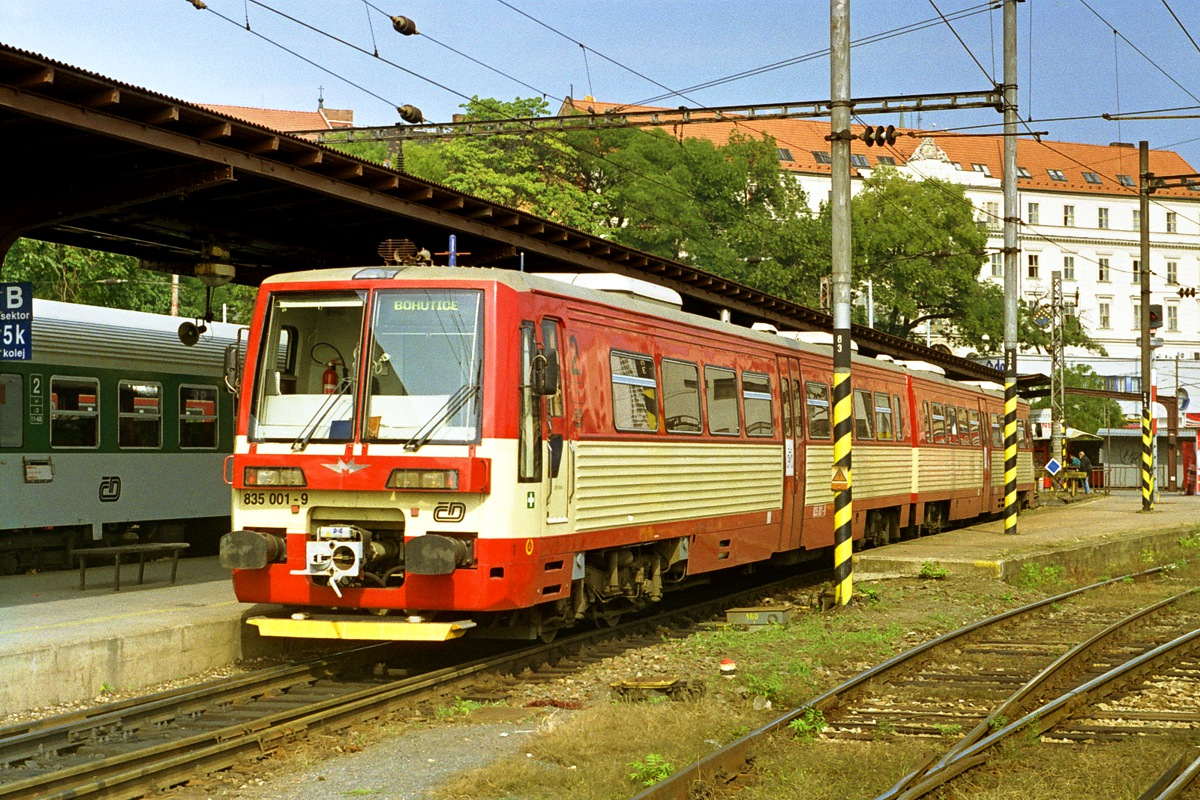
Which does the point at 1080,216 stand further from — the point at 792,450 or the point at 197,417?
the point at 197,417

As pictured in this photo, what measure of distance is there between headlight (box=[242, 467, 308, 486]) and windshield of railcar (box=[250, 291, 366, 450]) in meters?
0.21

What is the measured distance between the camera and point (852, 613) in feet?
48.5

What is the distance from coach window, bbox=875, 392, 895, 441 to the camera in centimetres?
2150

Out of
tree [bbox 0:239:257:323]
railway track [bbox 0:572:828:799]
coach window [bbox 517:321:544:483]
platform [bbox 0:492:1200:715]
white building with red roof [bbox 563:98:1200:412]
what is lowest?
railway track [bbox 0:572:828:799]

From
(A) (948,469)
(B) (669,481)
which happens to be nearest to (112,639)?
(B) (669,481)

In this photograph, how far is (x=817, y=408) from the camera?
60.5 ft

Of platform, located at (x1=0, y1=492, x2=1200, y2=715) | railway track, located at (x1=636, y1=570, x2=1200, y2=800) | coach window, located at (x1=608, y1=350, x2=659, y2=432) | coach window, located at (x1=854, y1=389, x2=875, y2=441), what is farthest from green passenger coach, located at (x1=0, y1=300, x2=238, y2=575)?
railway track, located at (x1=636, y1=570, x2=1200, y2=800)

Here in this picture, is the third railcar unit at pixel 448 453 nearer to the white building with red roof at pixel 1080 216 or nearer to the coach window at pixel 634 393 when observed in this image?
the coach window at pixel 634 393

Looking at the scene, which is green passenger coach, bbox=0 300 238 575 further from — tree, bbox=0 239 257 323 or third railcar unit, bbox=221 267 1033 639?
third railcar unit, bbox=221 267 1033 639

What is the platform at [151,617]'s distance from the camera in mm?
9883

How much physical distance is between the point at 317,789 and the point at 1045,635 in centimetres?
891

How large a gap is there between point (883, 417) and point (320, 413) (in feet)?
42.6

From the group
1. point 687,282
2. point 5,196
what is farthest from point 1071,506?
point 5,196

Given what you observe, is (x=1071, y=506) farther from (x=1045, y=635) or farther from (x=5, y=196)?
(x=5, y=196)
